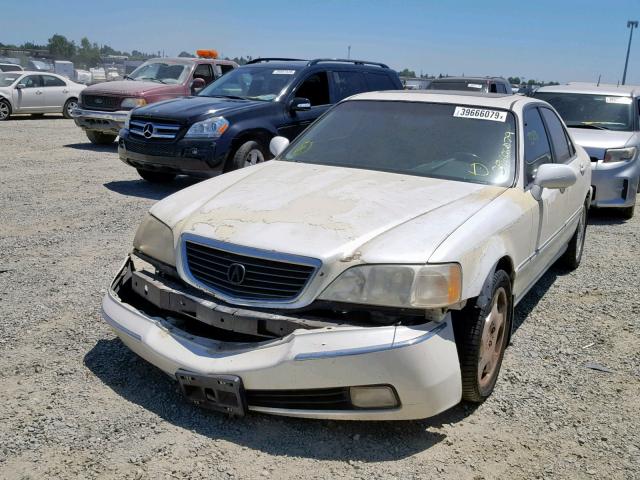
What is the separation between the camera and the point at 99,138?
14047 millimetres

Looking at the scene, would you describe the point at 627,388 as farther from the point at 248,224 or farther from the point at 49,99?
the point at 49,99

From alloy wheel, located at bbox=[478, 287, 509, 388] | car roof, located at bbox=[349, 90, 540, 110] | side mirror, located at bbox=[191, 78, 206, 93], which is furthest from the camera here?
side mirror, located at bbox=[191, 78, 206, 93]

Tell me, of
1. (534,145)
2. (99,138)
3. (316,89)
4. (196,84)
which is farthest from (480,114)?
(99,138)

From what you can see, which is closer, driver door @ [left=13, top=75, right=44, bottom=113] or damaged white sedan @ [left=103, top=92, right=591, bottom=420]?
damaged white sedan @ [left=103, top=92, right=591, bottom=420]

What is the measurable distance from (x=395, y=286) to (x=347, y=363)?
40 centimetres

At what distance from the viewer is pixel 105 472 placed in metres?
2.82

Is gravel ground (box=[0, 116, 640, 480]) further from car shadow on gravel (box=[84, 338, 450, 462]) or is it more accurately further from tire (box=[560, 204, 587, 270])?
tire (box=[560, 204, 587, 270])

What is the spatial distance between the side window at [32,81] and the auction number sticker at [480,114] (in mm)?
17614

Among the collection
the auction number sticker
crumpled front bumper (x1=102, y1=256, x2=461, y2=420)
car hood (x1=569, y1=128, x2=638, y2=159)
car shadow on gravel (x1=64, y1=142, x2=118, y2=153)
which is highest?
the auction number sticker

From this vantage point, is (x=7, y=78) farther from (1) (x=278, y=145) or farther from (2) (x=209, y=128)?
(1) (x=278, y=145)

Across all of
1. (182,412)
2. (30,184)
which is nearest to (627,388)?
(182,412)

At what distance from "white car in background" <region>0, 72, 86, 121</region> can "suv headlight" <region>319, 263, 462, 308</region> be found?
18.2 m

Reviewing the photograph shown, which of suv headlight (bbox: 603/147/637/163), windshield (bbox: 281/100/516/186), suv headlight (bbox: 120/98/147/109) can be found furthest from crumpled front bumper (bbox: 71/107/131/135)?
windshield (bbox: 281/100/516/186)

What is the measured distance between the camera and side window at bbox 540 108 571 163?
5.14 m
